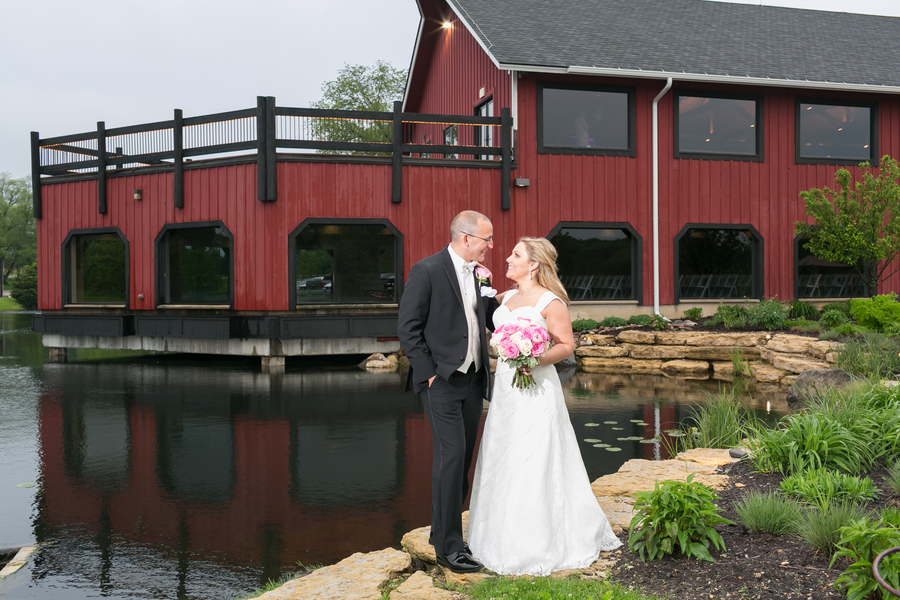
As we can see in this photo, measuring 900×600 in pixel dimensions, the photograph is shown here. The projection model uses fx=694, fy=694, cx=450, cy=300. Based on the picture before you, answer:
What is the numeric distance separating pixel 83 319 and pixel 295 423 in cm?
973

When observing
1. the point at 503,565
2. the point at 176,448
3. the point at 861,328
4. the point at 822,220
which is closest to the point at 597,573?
the point at 503,565

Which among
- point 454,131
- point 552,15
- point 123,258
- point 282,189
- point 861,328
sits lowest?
point 861,328

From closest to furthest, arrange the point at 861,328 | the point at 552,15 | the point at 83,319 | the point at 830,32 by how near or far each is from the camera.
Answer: the point at 861,328
the point at 83,319
the point at 552,15
the point at 830,32

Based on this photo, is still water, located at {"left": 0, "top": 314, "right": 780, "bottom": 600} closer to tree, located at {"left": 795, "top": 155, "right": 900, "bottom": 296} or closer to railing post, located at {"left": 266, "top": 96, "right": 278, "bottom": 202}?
railing post, located at {"left": 266, "top": 96, "right": 278, "bottom": 202}

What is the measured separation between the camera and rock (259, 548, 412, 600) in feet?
10.7

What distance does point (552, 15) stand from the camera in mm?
17797

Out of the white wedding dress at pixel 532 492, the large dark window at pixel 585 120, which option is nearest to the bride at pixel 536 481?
the white wedding dress at pixel 532 492

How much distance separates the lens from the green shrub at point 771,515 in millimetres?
3682

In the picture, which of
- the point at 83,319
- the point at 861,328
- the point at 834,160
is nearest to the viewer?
the point at 861,328

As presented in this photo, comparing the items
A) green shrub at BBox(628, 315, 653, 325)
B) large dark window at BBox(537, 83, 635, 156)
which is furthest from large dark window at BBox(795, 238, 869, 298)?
large dark window at BBox(537, 83, 635, 156)

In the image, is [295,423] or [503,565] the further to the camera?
[295,423]

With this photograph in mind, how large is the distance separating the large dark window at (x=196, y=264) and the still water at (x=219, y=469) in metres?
3.07

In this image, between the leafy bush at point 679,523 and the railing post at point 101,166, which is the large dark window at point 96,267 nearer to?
the railing post at point 101,166

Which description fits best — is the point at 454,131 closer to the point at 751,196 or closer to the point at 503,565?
the point at 751,196
